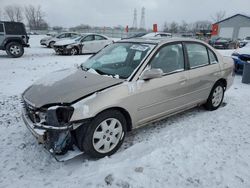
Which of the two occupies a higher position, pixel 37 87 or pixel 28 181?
pixel 37 87

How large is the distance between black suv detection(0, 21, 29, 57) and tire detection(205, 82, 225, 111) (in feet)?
36.1

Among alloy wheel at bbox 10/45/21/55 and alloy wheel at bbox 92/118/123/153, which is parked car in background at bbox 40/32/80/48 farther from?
alloy wheel at bbox 92/118/123/153

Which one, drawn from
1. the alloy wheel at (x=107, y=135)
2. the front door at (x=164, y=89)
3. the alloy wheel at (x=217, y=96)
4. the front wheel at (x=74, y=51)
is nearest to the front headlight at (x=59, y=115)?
the alloy wheel at (x=107, y=135)

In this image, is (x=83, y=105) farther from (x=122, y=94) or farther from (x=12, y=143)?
(x=12, y=143)

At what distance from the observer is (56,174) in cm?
271

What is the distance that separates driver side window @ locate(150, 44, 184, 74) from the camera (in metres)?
3.48

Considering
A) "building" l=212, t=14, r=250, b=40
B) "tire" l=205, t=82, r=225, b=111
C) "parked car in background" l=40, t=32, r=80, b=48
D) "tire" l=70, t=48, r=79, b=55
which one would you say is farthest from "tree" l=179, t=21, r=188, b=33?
"tire" l=205, t=82, r=225, b=111

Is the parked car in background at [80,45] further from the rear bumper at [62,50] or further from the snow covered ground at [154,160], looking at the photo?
the snow covered ground at [154,160]

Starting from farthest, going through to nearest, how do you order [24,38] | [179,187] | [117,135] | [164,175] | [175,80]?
[24,38], [175,80], [117,135], [164,175], [179,187]

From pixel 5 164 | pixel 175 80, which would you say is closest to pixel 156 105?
pixel 175 80

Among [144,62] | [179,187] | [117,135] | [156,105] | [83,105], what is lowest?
[179,187]

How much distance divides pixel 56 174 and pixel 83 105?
3.10 ft

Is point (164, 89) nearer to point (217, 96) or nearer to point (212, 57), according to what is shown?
point (212, 57)

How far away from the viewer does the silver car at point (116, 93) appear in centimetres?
264
